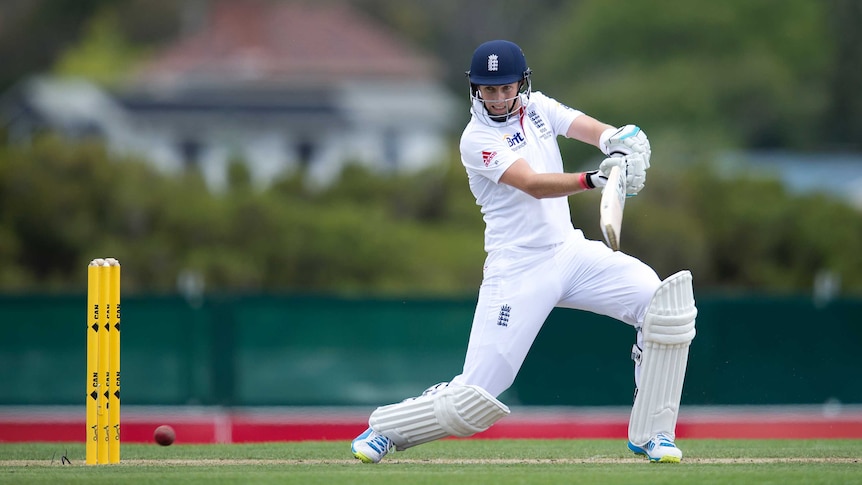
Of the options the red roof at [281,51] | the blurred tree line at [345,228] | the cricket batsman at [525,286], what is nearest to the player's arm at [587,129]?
the cricket batsman at [525,286]

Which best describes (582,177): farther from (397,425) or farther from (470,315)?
(470,315)

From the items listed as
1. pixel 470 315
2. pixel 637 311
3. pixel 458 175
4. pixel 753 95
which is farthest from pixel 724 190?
pixel 753 95

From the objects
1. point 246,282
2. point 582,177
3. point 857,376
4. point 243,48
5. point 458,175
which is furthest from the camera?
point 243,48

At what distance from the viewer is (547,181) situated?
6.40 metres

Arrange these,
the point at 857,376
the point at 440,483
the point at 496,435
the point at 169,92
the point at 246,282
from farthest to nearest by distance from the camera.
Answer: the point at 169,92, the point at 246,282, the point at 857,376, the point at 496,435, the point at 440,483

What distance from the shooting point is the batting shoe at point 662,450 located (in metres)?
6.64

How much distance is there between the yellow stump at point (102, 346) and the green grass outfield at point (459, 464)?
0.26 meters

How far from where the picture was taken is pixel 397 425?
673 centimetres

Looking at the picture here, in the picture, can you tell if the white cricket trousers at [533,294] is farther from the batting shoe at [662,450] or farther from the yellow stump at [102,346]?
the yellow stump at [102,346]

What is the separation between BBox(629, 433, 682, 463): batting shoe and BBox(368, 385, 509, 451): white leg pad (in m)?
0.75

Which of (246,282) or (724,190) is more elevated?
(724,190)

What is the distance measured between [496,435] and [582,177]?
445 cm

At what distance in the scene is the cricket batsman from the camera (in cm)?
660

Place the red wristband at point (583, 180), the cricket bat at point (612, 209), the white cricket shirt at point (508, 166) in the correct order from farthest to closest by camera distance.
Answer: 1. the white cricket shirt at point (508, 166)
2. the red wristband at point (583, 180)
3. the cricket bat at point (612, 209)
